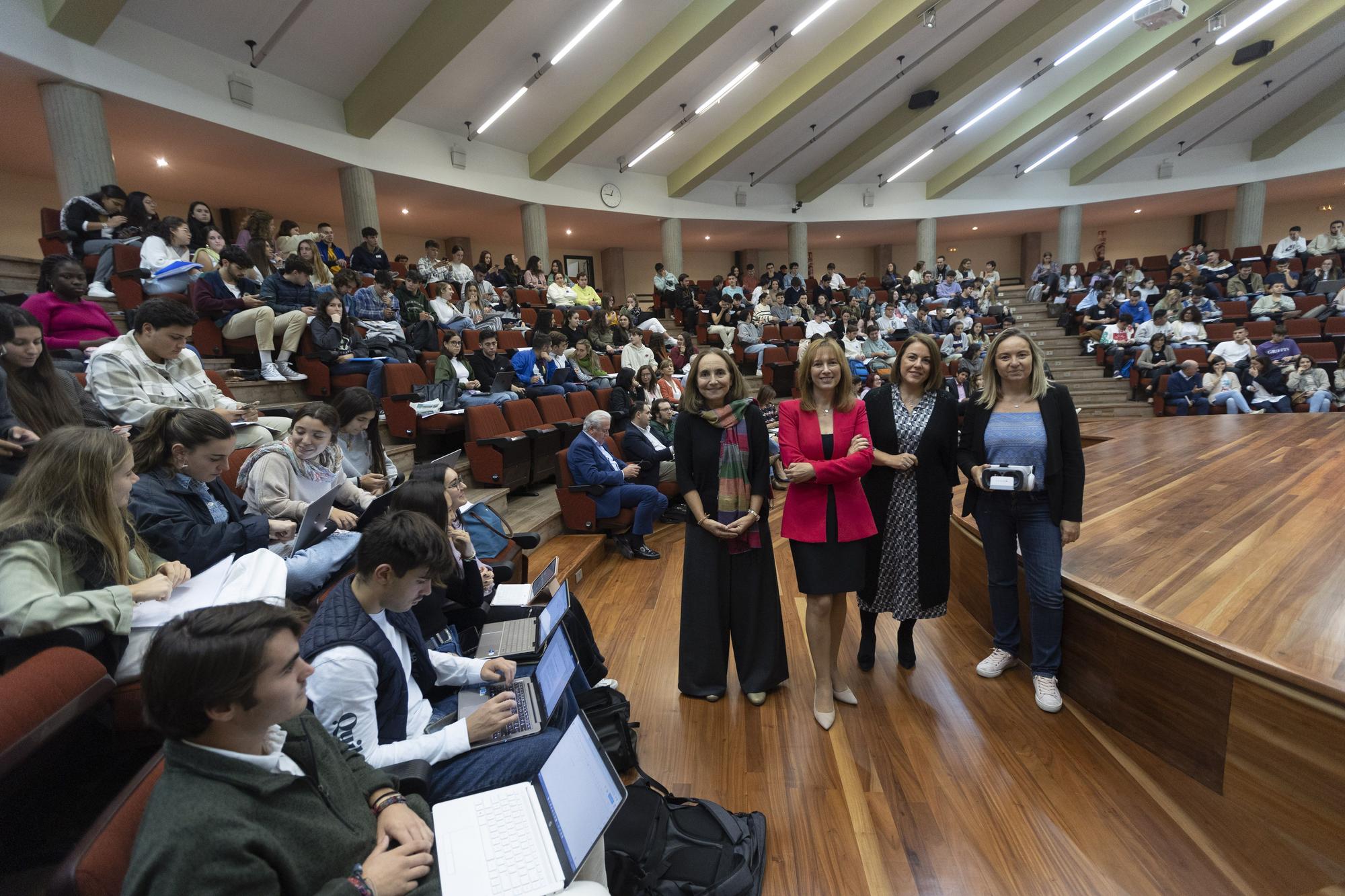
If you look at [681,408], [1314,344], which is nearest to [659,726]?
[681,408]

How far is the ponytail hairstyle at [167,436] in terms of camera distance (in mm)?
1604

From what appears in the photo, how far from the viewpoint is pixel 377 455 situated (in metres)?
2.99

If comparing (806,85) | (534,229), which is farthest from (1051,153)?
(534,229)

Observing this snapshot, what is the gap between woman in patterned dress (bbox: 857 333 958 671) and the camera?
212 centimetres

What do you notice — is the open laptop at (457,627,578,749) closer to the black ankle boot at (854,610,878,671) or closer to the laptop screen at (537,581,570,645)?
the laptop screen at (537,581,570,645)

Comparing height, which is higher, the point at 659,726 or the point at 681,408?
the point at 681,408

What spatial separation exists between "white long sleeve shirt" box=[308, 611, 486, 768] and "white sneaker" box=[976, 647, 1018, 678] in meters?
1.82

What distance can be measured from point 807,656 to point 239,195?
9.38 metres

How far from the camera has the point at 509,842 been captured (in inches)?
41.7

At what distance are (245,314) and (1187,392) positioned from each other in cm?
900

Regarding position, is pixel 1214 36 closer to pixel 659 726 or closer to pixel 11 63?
pixel 659 726

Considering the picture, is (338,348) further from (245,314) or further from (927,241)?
(927,241)

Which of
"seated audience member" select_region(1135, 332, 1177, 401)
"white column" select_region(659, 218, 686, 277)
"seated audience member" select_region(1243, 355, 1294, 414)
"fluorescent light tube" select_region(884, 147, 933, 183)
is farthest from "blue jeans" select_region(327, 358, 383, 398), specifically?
"fluorescent light tube" select_region(884, 147, 933, 183)

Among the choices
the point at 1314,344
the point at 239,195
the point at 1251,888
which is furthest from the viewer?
Answer: the point at 239,195
